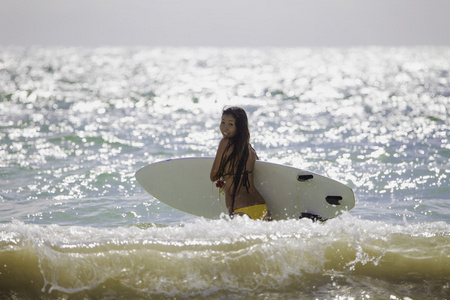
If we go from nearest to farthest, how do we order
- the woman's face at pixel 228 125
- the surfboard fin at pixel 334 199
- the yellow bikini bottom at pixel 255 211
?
1. the woman's face at pixel 228 125
2. the yellow bikini bottom at pixel 255 211
3. the surfboard fin at pixel 334 199

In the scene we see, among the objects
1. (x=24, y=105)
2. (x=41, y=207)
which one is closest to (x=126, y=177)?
(x=41, y=207)

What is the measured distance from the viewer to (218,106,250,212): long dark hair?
4.43 metres

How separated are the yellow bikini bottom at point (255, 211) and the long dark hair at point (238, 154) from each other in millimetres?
111

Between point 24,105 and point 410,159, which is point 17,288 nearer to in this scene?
point 410,159

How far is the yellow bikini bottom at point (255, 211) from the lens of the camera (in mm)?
4570

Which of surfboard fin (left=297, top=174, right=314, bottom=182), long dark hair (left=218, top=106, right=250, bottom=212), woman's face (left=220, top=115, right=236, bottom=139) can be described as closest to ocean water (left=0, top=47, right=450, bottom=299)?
long dark hair (left=218, top=106, right=250, bottom=212)

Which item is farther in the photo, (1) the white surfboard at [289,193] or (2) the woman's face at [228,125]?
(1) the white surfboard at [289,193]

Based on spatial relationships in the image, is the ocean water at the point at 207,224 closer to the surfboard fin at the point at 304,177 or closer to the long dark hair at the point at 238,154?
the long dark hair at the point at 238,154

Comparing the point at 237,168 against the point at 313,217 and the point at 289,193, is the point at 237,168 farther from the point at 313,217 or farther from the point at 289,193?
the point at 313,217

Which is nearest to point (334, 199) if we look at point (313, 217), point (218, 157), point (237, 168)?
point (313, 217)

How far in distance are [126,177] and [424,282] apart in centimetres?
496

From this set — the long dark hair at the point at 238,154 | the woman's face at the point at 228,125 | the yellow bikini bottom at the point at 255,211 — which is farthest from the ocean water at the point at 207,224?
the woman's face at the point at 228,125

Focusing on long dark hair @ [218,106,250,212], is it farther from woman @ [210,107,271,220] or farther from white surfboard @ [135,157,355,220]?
white surfboard @ [135,157,355,220]

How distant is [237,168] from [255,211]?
0.41m
